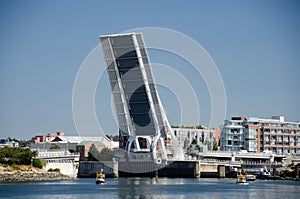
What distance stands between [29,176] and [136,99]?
41.0ft

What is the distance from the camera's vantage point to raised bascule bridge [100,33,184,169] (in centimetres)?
5819

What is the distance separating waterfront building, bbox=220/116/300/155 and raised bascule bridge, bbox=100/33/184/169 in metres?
22.4

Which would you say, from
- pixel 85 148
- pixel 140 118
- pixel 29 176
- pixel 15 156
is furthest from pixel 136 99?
pixel 85 148

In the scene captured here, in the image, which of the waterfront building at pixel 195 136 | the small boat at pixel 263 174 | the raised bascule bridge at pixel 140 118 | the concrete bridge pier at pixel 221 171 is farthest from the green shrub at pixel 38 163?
the waterfront building at pixel 195 136

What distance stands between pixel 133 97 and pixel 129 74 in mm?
3062

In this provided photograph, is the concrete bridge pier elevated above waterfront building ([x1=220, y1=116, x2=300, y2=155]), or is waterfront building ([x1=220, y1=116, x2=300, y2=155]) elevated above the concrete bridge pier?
waterfront building ([x1=220, y1=116, x2=300, y2=155])

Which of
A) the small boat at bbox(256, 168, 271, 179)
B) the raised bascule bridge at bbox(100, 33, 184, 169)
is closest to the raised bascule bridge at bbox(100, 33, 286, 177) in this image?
the raised bascule bridge at bbox(100, 33, 184, 169)

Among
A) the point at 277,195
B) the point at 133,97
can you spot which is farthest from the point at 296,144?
the point at 277,195

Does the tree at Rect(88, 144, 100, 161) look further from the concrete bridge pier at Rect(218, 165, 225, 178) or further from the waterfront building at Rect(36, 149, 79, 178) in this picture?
the concrete bridge pier at Rect(218, 165, 225, 178)

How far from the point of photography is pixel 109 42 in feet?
192

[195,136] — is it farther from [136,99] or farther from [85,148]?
[136,99]

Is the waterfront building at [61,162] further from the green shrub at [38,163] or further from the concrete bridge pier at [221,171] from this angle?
the concrete bridge pier at [221,171]

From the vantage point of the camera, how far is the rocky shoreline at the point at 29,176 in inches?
2064

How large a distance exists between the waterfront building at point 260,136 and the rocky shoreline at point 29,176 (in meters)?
37.6
